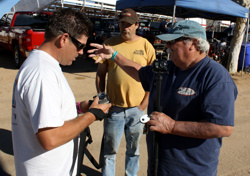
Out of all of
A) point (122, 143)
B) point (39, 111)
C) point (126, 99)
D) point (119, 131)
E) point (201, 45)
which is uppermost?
point (201, 45)

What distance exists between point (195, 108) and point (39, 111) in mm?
1049

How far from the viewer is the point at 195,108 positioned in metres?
1.65

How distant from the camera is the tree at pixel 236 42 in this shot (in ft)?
30.2

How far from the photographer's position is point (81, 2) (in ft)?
46.4

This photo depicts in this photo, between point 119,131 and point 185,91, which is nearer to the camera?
point 185,91

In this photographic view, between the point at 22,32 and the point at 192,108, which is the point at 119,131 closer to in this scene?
the point at 192,108

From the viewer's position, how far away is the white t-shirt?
130 centimetres

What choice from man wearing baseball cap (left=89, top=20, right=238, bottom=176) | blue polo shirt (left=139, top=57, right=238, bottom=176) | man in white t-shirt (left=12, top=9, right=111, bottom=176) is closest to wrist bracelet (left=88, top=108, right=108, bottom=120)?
man in white t-shirt (left=12, top=9, right=111, bottom=176)

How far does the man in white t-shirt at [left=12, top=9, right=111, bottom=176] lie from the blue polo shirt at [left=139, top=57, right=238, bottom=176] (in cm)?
56

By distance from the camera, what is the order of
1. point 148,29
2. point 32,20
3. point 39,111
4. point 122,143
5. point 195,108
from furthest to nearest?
1. point 148,29
2. point 32,20
3. point 122,143
4. point 195,108
5. point 39,111

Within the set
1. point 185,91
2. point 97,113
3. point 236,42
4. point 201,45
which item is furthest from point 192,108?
point 236,42

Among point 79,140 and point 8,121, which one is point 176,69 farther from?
point 8,121

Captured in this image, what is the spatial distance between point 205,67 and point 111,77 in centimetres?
140

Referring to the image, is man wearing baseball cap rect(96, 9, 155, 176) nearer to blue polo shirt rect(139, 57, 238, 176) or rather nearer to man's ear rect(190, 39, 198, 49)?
blue polo shirt rect(139, 57, 238, 176)
